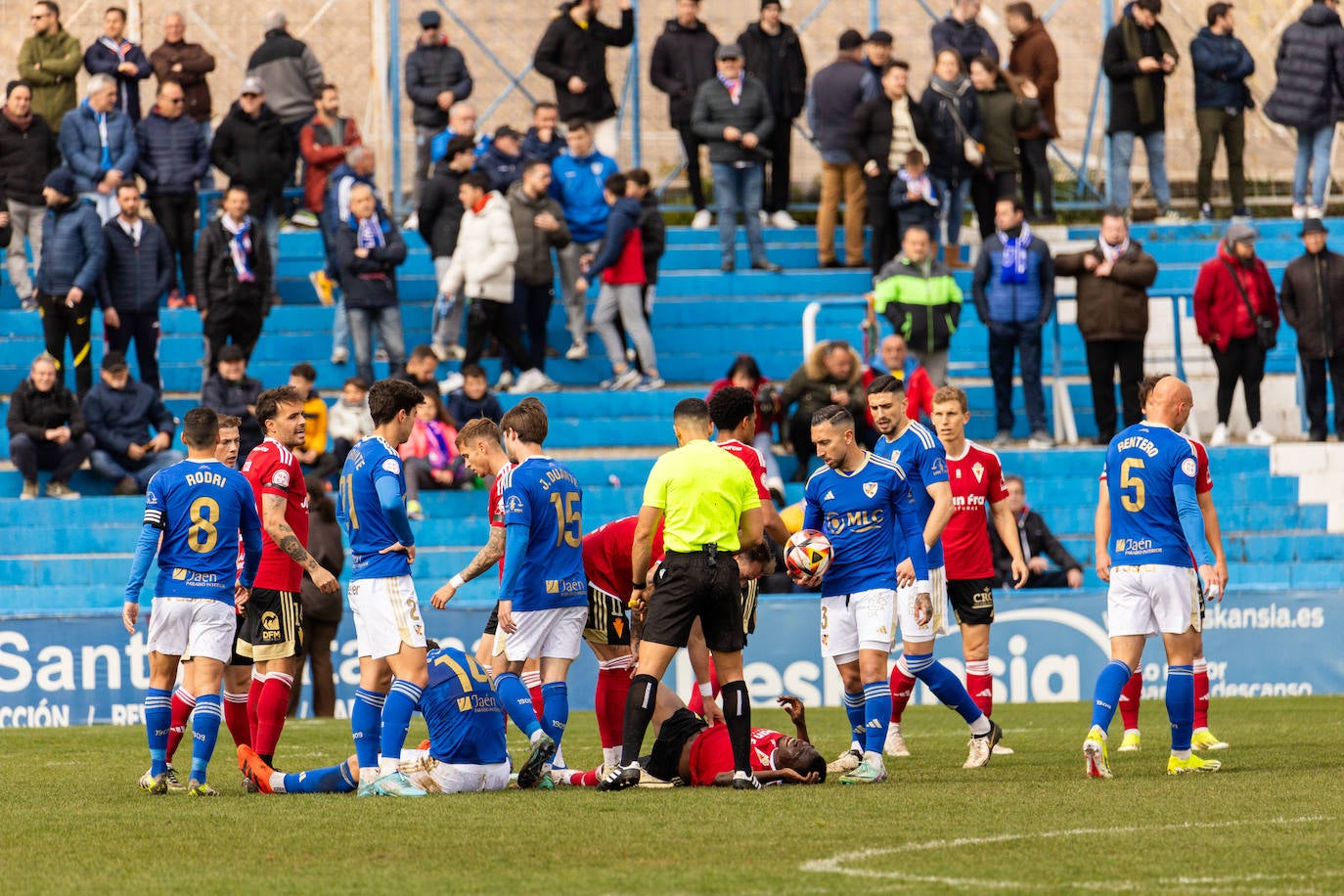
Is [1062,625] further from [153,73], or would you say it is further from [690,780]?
[153,73]

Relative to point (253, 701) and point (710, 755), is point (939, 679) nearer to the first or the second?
point (710, 755)

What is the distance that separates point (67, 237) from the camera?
19094 millimetres

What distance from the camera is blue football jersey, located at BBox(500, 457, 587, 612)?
10008 mm

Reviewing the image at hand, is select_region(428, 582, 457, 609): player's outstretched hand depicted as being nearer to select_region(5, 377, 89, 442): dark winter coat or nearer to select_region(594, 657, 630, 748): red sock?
select_region(594, 657, 630, 748): red sock

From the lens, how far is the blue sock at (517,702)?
9.93 m

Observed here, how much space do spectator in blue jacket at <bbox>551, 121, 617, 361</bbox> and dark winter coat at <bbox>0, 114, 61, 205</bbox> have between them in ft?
17.9

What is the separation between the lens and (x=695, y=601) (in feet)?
32.2

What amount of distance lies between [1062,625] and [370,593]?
8331 mm

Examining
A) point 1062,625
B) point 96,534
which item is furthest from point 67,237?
point 1062,625

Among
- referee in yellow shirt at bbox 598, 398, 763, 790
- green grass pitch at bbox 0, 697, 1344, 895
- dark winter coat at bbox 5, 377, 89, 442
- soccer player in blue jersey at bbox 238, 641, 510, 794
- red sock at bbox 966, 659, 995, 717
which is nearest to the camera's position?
green grass pitch at bbox 0, 697, 1344, 895

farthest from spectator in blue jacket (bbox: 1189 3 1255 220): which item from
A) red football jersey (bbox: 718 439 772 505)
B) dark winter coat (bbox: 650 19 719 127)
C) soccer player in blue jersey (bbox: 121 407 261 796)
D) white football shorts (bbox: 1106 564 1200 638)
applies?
soccer player in blue jersey (bbox: 121 407 261 796)

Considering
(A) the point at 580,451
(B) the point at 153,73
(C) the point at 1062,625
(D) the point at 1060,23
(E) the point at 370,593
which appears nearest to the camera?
(E) the point at 370,593

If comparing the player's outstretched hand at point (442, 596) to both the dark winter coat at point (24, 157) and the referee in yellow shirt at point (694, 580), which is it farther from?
the dark winter coat at point (24, 157)

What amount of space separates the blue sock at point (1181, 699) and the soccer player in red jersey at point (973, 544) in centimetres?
180
